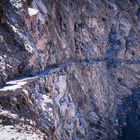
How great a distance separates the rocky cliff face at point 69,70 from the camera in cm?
2338

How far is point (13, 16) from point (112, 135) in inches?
830

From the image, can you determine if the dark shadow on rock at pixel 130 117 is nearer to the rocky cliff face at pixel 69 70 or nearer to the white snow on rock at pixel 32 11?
the rocky cliff face at pixel 69 70

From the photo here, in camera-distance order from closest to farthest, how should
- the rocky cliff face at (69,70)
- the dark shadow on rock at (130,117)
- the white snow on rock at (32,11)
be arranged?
the rocky cliff face at (69,70) < the white snow on rock at (32,11) < the dark shadow on rock at (130,117)

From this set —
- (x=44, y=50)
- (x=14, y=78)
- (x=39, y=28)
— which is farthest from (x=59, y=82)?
(x=14, y=78)

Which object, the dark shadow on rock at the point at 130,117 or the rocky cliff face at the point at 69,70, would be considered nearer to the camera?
the rocky cliff face at the point at 69,70

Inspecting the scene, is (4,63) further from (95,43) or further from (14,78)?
(95,43)

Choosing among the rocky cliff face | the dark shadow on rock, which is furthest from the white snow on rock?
the dark shadow on rock

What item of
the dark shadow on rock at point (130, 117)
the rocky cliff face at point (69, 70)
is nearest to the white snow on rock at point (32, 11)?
the rocky cliff face at point (69, 70)

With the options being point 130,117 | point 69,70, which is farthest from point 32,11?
point 130,117

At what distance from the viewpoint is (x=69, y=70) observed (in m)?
38.6

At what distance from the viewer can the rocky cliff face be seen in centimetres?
2338

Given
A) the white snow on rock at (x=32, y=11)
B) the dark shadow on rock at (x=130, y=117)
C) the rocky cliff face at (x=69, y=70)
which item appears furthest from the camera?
the dark shadow on rock at (x=130, y=117)

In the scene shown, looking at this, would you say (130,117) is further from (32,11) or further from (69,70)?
(32,11)

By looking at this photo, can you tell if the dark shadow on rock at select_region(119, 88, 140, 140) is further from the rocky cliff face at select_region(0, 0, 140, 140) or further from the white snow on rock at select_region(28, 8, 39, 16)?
the white snow on rock at select_region(28, 8, 39, 16)
